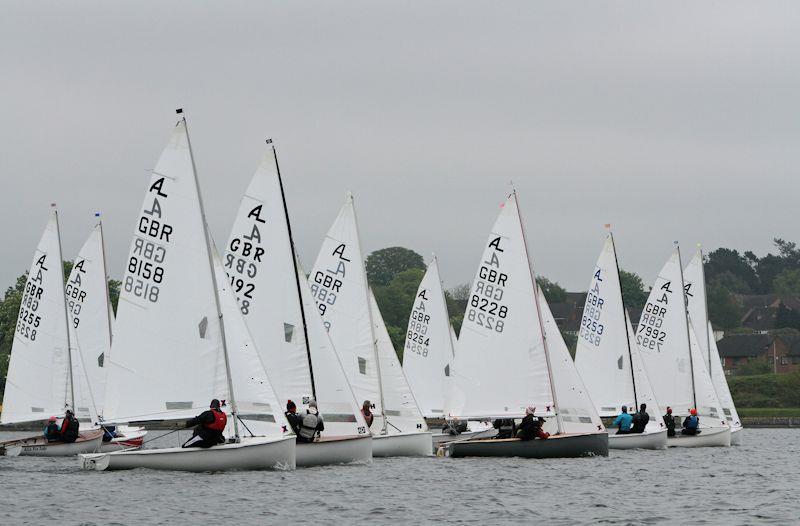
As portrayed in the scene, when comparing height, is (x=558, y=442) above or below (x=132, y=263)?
below

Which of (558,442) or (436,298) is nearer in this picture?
(558,442)

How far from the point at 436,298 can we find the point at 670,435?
942cm

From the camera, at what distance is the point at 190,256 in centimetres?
2945

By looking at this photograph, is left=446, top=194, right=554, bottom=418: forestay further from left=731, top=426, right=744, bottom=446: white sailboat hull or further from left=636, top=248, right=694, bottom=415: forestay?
left=731, top=426, right=744, bottom=446: white sailboat hull

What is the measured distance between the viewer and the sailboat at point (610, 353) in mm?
45625

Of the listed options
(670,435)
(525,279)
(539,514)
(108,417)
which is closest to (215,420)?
(108,417)

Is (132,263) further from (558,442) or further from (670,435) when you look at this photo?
(670,435)

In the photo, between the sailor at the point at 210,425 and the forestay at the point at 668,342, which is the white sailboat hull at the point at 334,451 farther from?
the forestay at the point at 668,342

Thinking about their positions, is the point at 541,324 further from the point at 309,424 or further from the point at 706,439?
the point at 706,439

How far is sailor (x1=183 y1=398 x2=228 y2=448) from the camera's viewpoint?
2755cm

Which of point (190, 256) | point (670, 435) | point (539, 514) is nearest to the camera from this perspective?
point (539, 514)

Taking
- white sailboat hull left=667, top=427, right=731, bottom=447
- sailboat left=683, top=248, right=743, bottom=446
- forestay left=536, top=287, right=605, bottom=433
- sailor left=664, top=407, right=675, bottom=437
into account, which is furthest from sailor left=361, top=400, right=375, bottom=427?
sailboat left=683, top=248, right=743, bottom=446

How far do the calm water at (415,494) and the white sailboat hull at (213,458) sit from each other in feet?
0.69

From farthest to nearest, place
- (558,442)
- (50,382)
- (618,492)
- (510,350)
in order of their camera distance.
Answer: (50,382) < (510,350) < (558,442) < (618,492)
